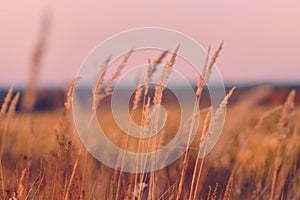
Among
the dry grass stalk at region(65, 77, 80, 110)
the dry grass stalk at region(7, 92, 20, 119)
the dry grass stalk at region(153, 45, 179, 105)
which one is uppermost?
the dry grass stalk at region(153, 45, 179, 105)

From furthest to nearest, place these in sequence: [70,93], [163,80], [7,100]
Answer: [7,100] → [163,80] → [70,93]

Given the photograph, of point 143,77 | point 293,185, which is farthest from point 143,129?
point 293,185

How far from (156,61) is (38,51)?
0.68 metres

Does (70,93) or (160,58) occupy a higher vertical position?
(160,58)

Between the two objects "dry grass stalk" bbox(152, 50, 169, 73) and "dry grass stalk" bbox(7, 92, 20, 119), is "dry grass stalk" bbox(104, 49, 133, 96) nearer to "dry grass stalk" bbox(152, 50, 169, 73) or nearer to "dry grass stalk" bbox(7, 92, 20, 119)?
"dry grass stalk" bbox(152, 50, 169, 73)

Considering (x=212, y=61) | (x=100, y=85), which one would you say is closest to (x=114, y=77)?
(x=100, y=85)

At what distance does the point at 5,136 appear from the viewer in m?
2.66

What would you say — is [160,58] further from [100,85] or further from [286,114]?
[286,114]

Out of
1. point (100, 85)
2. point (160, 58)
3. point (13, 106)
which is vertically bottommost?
point (13, 106)

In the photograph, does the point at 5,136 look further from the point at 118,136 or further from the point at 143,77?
the point at 143,77

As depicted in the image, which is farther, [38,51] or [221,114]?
[221,114]

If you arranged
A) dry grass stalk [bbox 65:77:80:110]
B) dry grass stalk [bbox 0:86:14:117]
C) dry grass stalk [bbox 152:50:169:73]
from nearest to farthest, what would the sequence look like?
1. dry grass stalk [bbox 65:77:80:110]
2. dry grass stalk [bbox 152:50:169:73]
3. dry grass stalk [bbox 0:86:14:117]

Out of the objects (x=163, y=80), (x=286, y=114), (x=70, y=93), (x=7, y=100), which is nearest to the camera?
(x=70, y=93)

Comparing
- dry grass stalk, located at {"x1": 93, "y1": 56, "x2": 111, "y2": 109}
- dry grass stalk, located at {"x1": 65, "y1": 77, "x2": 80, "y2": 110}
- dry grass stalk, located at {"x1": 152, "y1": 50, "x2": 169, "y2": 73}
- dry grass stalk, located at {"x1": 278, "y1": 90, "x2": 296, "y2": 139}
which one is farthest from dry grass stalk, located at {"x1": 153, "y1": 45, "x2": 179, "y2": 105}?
dry grass stalk, located at {"x1": 278, "y1": 90, "x2": 296, "y2": 139}
